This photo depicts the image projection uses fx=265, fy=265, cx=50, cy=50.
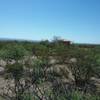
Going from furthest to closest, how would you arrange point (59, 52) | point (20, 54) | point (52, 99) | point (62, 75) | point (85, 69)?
point (20, 54), point (59, 52), point (62, 75), point (85, 69), point (52, 99)

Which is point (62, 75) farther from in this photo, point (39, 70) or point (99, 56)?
point (99, 56)

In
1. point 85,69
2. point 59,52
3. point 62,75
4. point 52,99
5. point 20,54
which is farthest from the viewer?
point 20,54

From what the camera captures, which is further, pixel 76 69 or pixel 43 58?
pixel 43 58

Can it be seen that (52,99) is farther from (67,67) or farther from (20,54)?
(20,54)

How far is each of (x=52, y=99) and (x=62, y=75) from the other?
15238 mm

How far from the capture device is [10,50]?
3183cm

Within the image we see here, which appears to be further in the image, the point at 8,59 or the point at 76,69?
the point at 8,59

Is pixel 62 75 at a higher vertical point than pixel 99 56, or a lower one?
lower

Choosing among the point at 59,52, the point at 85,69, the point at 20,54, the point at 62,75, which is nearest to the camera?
the point at 85,69

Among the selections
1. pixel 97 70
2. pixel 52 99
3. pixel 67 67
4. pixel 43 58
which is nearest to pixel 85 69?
pixel 97 70

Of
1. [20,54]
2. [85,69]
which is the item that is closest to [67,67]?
[85,69]

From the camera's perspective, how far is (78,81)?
23141mm

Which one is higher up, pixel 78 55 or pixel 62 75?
pixel 78 55

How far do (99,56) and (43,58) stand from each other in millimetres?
6825
